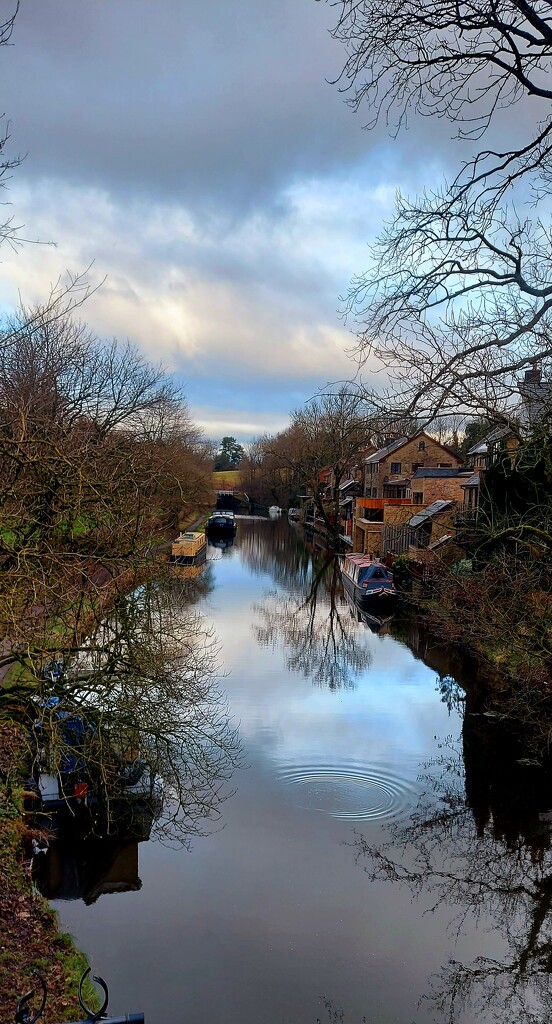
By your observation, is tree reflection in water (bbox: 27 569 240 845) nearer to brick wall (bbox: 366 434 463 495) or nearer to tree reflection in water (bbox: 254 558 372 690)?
tree reflection in water (bbox: 254 558 372 690)

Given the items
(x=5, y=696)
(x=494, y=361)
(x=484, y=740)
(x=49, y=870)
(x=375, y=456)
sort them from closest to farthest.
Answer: (x=494, y=361) < (x=5, y=696) < (x=49, y=870) < (x=484, y=740) < (x=375, y=456)

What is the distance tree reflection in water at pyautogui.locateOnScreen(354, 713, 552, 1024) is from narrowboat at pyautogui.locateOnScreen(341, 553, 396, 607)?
53.0 feet

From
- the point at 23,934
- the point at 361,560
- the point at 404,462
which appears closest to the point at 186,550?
the point at 361,560

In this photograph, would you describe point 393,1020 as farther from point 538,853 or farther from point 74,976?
point 538,853

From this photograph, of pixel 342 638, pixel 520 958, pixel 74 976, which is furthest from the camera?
pixel 342 638

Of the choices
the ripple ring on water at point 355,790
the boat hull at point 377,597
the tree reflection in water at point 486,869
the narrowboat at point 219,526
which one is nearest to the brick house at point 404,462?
the narrowboat at point 219,526

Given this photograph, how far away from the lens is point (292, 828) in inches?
442

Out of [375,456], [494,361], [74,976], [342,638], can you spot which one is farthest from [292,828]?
[375,456]

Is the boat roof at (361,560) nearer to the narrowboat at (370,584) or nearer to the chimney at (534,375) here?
the narrowboat at (370,584)

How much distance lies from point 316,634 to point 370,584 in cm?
579

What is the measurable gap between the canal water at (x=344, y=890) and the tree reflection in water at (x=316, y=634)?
141 inches

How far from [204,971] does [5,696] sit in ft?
12.3

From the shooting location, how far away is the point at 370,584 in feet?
102

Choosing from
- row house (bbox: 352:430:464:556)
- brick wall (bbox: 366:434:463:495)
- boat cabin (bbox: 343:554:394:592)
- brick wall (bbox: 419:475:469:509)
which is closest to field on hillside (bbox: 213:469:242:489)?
row house (bbox: 352:430:464:556)
